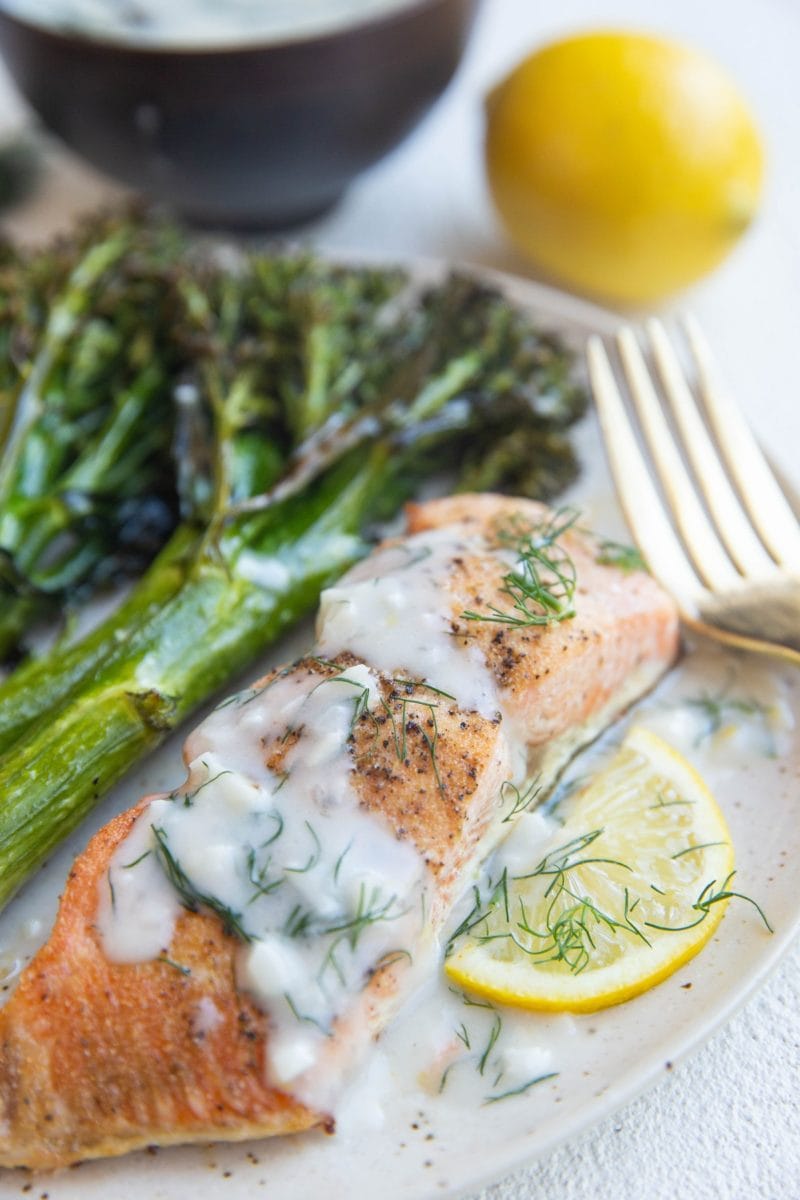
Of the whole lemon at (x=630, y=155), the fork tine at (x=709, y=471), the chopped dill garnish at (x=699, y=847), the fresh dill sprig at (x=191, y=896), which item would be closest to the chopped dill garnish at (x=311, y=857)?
the fresh dill sprig at (x=191, y=896)

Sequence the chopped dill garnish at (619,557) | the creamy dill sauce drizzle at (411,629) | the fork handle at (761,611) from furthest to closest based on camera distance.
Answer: the chopped dill garnish at (619,557) < the fork handle at (761,611) < the creamy dill sauce drizzle at (411,629)

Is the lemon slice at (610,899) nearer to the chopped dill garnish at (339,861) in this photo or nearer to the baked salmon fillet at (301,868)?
the baked salmon fillet at (301,868)

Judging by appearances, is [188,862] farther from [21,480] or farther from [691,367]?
[691,367]

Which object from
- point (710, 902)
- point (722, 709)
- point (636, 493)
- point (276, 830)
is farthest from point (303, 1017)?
point (636, 493)

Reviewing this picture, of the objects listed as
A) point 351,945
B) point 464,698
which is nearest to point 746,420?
point 464,698

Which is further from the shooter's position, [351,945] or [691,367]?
[691,367]
